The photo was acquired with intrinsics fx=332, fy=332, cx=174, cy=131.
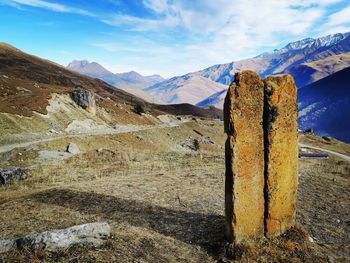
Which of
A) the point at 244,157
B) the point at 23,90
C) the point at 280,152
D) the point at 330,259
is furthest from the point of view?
the point at 23,90

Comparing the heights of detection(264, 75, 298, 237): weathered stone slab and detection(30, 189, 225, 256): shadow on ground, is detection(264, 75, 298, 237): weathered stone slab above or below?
above

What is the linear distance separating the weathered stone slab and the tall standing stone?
241mm

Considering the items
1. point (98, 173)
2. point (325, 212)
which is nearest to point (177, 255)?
point (325, 212)

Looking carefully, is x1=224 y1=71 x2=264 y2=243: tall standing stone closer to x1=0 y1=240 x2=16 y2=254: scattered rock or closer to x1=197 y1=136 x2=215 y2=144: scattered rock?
x1=0 y1=240 x2=16 y2=254: scattered rock

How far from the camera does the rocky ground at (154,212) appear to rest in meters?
10.6

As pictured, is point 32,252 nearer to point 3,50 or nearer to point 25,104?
point 25,104

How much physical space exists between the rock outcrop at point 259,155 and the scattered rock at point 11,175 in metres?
16.1

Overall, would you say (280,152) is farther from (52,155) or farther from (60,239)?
(52,155)

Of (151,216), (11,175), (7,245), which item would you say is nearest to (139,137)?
(11,175)

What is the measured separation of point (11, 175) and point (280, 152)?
17802 mm

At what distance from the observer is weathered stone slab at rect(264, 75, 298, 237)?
37.7 feet

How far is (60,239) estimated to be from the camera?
32.4 feet

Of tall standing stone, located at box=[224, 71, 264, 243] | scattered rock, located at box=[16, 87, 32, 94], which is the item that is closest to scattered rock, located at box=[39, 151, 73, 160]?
tall standing stone, located at box=[224, 71, 264, 243]

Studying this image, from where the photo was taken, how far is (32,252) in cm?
945
